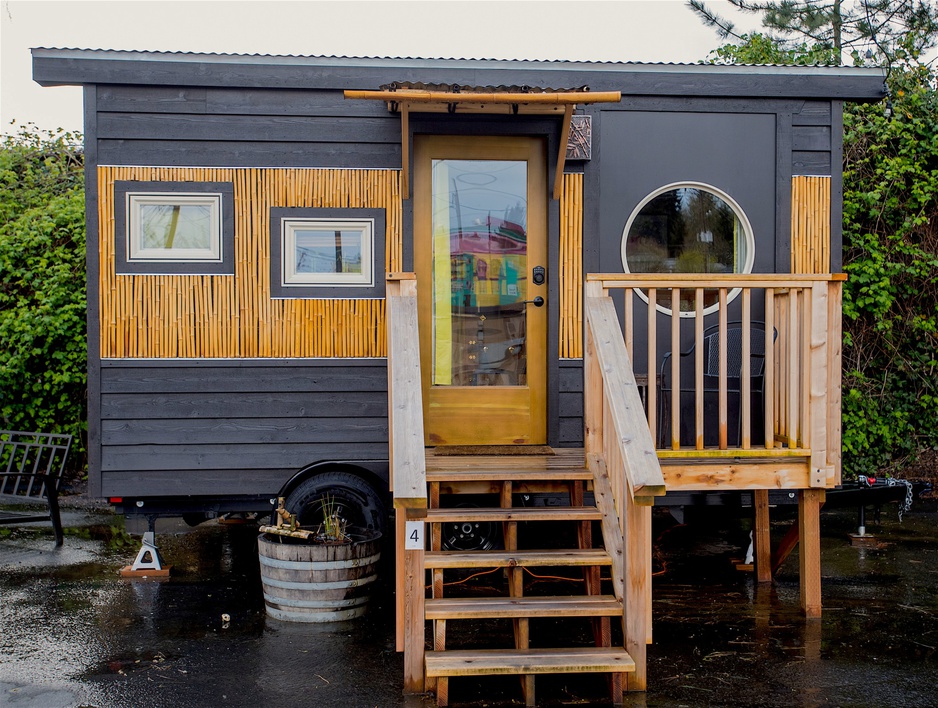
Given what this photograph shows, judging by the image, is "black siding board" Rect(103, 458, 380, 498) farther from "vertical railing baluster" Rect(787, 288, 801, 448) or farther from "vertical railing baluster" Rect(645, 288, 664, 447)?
"vertical railing baluster" Rect(787, 288, 801, 448)

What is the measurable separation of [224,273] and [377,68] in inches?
63.8

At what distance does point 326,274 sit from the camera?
580cm

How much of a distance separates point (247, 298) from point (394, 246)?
3.24 feet

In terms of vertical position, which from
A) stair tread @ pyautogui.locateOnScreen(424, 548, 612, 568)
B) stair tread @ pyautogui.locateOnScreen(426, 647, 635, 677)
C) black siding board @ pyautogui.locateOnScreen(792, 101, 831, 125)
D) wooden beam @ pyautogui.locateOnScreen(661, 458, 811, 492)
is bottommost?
stair tread @ pyautogui.locateOnScreen(426, 647, 635, 677)

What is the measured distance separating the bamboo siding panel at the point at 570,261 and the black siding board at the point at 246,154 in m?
1.14

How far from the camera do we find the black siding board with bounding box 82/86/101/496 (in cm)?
565

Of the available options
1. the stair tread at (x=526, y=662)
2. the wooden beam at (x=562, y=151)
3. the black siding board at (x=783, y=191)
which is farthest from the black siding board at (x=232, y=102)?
the stair tread at (x=526, y=662)

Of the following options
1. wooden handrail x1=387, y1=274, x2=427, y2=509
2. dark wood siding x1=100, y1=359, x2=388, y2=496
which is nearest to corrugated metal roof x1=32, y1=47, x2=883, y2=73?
wooden handrail x1=387, y1=274, x2=427, y2=509

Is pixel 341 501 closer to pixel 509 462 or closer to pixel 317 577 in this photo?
pixel 317 577

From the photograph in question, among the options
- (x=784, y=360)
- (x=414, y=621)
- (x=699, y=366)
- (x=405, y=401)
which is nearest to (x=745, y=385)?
(x=699, y=366)

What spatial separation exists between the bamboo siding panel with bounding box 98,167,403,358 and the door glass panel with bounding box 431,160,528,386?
33 cm

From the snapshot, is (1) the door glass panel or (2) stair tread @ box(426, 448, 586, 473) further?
(1) the door glass panel

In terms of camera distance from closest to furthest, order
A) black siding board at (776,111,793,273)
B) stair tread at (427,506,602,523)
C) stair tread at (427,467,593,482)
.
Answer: stair tread at (427,506,602,523)
stair tread at (427,467,593,482)
black siding board at (776,111,793,273)

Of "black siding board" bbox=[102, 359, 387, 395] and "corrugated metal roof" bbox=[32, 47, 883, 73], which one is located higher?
"corrugated metal roof" bbox=[32, 47, 883, 73]
